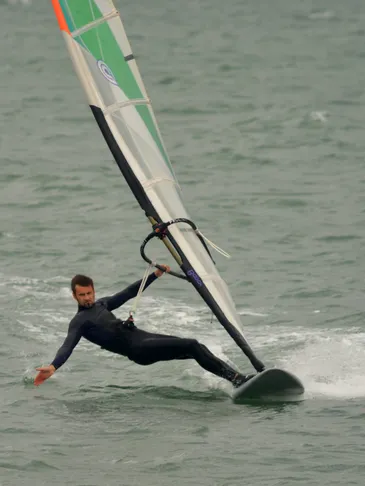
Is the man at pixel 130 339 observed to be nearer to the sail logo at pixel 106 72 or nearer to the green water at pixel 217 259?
the green water at pixel 217 259

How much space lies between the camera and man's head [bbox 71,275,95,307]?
35.4 feet

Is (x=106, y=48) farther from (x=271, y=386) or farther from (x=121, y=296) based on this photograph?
(x=271, y=386)

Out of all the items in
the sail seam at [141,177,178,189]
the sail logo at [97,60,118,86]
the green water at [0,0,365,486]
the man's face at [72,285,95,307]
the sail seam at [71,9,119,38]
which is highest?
the sail seam at [71,9,119,38]

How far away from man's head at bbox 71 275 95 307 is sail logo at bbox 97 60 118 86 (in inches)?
83.8

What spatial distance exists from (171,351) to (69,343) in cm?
95

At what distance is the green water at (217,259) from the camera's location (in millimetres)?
9930

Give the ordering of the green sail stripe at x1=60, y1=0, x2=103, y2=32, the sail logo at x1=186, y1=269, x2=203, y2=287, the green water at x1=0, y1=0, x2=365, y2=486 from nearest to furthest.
A: 1. the green water at x1=0, y1=0, x2=365, y2=486
2. the sail logo at x1=186, y1=269, x2=203, y2=287
3. the green sail stripe at x1=60, y1=0, x2=103, y2=32

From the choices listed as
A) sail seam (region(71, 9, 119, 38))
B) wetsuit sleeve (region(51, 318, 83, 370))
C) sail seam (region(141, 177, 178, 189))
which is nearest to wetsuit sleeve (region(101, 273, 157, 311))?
wetsuit sleeve (region(51, 318, 83, 370))

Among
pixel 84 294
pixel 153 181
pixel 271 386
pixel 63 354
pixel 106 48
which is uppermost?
pixel 106 48

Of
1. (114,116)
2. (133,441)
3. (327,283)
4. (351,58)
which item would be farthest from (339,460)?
(351,58)

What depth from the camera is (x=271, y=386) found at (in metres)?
11.0

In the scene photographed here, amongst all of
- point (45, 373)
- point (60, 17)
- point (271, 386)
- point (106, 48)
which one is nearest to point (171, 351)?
point (271, 386)

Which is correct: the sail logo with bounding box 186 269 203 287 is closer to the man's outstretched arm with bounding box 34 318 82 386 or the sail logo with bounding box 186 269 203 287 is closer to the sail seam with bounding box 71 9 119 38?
the man's outstretched arm with bounding box 34 318 82 386

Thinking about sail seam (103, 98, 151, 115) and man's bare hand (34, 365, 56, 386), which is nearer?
man's bare hand (34, 365, 56, 386)
